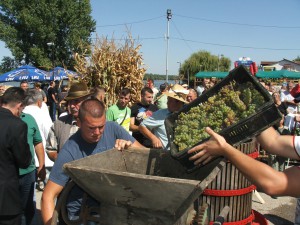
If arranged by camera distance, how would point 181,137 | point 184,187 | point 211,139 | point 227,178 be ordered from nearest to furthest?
point 184,187, point 211,139, point 181,137, point 227,178

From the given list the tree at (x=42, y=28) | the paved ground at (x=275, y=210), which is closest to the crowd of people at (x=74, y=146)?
the paved ground at (x=275, y=210)

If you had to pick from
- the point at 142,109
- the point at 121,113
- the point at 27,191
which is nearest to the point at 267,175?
the point at 27,191

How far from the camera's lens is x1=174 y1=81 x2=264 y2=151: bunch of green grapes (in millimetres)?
2576

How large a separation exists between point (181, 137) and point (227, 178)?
1494 millimetres

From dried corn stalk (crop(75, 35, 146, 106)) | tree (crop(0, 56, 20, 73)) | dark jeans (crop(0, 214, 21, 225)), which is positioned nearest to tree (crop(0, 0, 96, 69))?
tree (crop(0, 56, 20, 73))

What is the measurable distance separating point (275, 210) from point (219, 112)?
13.0 feet

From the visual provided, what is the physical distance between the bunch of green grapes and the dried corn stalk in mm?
4187

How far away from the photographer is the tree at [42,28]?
35.0 metres

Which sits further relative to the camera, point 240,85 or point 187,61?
point 187,61

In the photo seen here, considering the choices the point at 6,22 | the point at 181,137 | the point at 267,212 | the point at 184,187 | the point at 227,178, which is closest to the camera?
the point at 184,187

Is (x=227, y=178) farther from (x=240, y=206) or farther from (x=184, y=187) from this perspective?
(x=184, y=187)

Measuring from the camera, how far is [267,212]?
5750mm

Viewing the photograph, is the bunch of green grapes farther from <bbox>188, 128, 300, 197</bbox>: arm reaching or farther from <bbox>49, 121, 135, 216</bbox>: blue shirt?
<bbox>49, 121, 135, 216</bbox>: blue shirt

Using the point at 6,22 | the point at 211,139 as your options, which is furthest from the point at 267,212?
the point at 6,22
